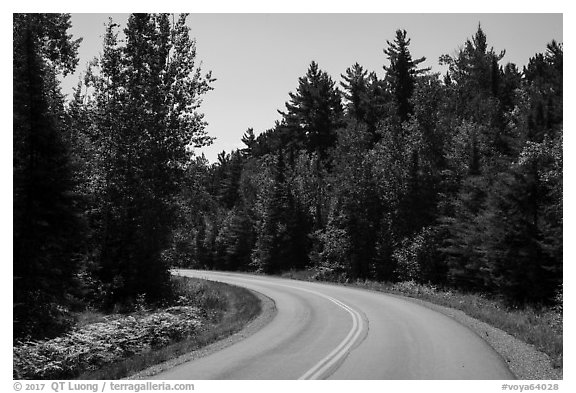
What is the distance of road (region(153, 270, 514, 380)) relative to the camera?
10.7 m

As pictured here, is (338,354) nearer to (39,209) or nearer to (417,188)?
(39,209)

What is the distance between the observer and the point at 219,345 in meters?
14.4

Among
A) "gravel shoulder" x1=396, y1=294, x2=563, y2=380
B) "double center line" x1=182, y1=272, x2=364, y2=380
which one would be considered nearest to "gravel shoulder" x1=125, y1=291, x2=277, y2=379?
"double center line" x1=182, y1=272, x2=364, y2=380

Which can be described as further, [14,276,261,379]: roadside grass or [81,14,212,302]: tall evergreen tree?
[81,14,212,302]: tall evergreen tree

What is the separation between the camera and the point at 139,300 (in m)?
22.5

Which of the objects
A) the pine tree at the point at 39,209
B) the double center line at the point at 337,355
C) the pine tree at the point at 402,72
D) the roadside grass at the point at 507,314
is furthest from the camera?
the pine tree at the point at 402,72

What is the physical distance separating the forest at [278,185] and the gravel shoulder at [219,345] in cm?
542

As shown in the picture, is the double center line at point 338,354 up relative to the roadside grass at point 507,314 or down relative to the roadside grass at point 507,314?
down

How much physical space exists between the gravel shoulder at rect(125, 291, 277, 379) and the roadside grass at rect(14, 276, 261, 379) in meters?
0.27

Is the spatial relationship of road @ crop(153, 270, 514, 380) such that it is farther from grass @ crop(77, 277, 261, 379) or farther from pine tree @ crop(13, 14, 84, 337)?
pine tree @ crop(13, 14, 84, 337)

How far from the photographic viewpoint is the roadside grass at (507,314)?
13916 mm

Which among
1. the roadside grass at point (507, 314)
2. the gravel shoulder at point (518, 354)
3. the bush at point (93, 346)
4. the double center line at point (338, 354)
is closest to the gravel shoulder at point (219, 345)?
the bush at point (93, 346)

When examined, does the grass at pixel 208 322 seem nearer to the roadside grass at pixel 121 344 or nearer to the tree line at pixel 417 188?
the roadside grass at pixel 121 344
